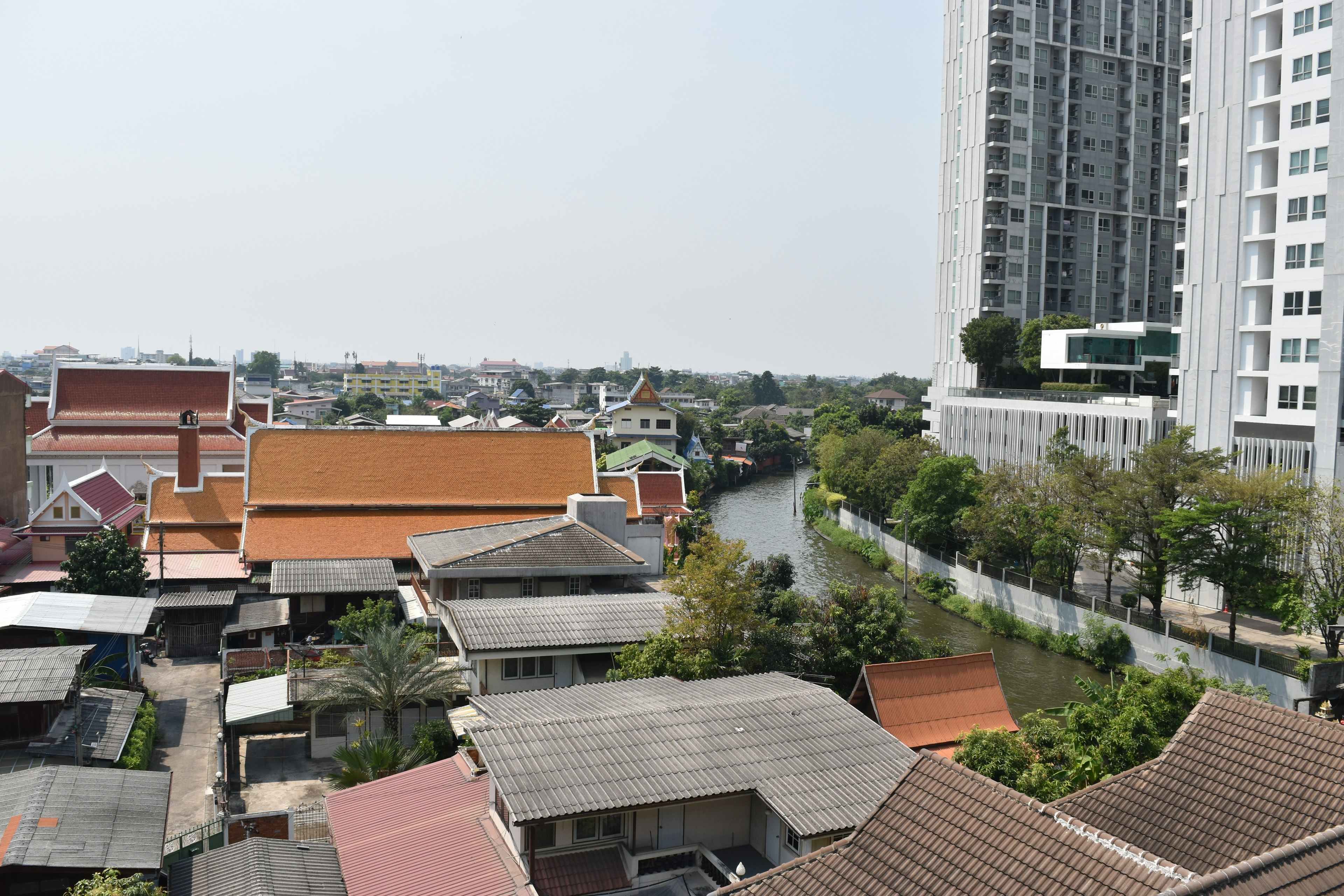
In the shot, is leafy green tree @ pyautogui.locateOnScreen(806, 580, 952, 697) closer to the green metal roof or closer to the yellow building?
the green metal roof

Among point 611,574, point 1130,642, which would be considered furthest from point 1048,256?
point 611,574

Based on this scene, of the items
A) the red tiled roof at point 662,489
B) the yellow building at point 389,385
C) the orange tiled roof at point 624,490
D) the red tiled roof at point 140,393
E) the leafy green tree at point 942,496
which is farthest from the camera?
the yellow building at point 389,385

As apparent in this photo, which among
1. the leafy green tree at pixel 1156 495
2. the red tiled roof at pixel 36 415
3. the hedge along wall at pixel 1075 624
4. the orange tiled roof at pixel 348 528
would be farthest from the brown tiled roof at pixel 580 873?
the red tiled roof at pixel 36 415

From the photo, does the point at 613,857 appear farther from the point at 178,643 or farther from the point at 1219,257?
the point at 1219,257

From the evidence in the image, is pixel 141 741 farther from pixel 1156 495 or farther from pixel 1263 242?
pixel 1263 242

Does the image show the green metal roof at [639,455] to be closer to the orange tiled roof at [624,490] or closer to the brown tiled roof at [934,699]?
the orange tiled roof at [624,490]

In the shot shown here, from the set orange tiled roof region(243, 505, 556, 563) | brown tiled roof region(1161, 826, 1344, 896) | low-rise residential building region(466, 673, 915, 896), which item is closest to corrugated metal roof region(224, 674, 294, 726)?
orange tiled roof region(243, 505, 556, 563)
